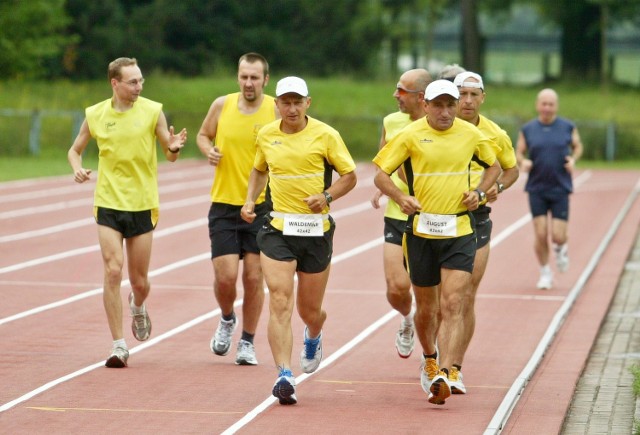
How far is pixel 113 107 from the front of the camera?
11.5 meters

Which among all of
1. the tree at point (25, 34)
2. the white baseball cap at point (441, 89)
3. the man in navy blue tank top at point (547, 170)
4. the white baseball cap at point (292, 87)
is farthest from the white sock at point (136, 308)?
the tree at point (25, 34)

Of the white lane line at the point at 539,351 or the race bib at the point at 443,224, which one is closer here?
the white lane line at the point at 539,351

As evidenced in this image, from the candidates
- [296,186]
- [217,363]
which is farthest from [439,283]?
[217,363]

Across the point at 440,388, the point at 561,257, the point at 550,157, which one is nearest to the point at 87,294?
the point at 550,157

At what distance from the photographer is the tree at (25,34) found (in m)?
52.5

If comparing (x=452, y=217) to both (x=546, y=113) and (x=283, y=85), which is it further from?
(x=546, y=113)

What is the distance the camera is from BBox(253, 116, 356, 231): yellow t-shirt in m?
9.97

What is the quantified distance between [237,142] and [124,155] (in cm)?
85

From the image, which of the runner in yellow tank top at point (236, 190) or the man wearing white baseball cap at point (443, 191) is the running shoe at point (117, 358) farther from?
the man wearing white baseball cap at point (443, 191)

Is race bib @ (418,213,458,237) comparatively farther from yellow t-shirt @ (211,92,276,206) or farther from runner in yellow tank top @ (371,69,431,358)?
yellow t-shirt @ (211,92,276,206)

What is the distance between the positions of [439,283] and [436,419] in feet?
3.36

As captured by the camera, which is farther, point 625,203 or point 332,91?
point 332,91

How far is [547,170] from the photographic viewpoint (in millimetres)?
17109

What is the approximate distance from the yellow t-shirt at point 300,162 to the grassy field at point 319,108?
25.8m
